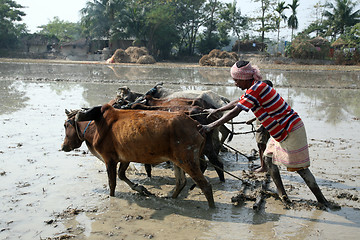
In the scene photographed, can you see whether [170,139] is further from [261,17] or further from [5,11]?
[5,11]

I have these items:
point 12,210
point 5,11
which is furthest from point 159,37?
point 12,210

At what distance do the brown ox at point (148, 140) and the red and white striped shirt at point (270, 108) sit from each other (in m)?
0.92

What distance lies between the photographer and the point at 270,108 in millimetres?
4934

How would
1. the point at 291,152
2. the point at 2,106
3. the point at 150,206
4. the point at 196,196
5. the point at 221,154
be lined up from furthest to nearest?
the point at 2,106 < the point at 221,154 < the point at 196,196 < the point at 150,206 < the point at 291,152

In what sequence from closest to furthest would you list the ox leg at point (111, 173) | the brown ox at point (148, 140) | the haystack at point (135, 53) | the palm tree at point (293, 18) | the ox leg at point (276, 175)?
the brown ox at point (148, 140) → the ox leg at point (276, 175) → the ox leg at point (111, 173) → the haystack at point (135, 53) → the palm tree at point (293, 18)

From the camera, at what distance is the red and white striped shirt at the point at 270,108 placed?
4.80 metres

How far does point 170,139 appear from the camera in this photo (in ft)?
17.1

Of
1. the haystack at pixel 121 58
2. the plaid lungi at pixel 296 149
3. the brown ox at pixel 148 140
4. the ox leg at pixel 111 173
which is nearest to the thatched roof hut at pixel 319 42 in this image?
the haystack at pixel 121 58

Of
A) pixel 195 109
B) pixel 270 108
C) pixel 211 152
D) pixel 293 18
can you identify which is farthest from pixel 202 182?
pixel 293 18

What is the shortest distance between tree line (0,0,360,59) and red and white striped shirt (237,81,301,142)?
44457mm

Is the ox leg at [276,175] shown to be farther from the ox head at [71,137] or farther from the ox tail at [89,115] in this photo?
the ox head at [71,137]

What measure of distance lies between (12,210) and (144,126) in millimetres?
2277

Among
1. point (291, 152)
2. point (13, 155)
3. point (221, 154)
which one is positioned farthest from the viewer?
point (221, 154)

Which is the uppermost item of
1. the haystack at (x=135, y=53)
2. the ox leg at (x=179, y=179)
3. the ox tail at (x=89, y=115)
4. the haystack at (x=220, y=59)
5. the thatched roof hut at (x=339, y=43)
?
the thatched roof hut at (x=339, y=43)
